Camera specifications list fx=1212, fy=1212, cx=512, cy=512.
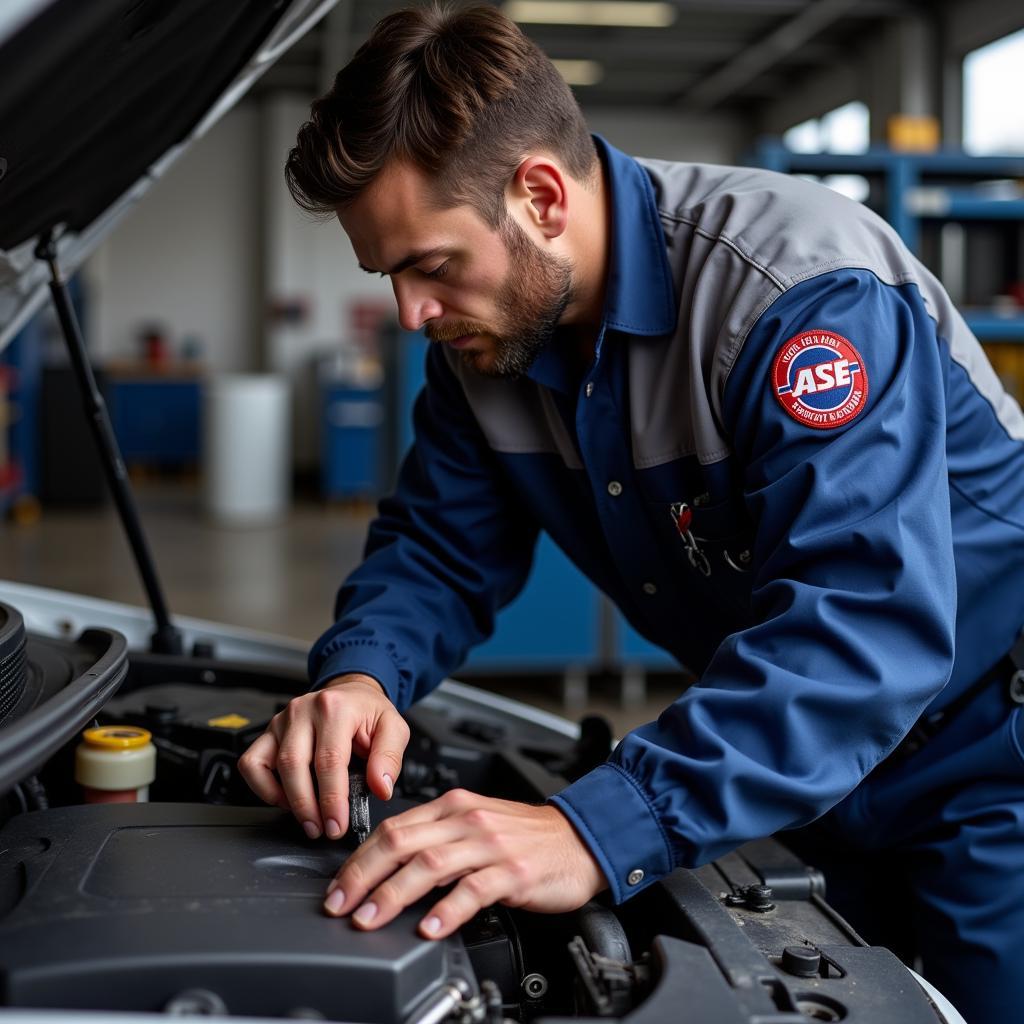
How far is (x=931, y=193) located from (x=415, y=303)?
135 inches

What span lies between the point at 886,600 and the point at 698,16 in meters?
8.20

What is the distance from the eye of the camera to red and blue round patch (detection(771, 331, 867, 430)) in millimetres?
914

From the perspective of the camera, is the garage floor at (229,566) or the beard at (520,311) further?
the garage floor at (229,566)

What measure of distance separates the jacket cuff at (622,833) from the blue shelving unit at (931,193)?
126 inches

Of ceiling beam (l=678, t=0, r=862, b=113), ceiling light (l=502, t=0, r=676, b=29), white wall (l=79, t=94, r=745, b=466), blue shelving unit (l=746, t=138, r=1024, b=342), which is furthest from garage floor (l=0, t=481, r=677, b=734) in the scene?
ceiling beam (l=678, t=0, r=862, b=113)

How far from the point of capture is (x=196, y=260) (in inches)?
427

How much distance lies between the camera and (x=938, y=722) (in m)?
1.19

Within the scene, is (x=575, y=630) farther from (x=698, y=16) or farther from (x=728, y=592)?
(x=698, y=16)

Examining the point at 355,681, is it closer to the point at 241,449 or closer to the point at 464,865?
the point at 464,865

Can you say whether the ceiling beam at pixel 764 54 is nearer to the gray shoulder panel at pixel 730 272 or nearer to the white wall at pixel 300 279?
the white wall at pixel 300 279

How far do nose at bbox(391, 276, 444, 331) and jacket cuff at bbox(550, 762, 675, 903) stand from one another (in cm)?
46

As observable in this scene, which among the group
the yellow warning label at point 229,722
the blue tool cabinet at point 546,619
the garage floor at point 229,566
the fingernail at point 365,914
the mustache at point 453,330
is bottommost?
the garage floor at point 229,566

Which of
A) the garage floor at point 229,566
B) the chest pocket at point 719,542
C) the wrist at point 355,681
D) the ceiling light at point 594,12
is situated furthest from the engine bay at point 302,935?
the ceiling light at point 594,12

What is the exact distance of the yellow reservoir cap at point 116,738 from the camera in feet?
3.45
